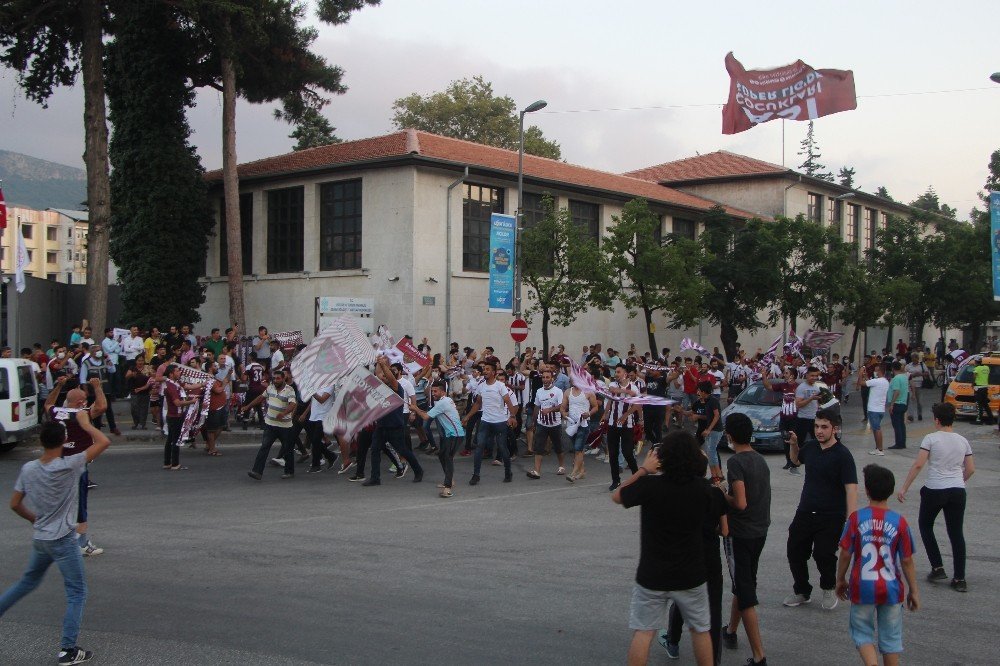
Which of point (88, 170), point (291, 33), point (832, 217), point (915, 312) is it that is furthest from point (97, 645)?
point (832, 217)

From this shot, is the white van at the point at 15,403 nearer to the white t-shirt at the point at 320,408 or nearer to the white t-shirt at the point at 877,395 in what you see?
the white t-shirt at the point at 320,408

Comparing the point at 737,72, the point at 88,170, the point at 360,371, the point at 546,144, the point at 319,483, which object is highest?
the point at 546,144

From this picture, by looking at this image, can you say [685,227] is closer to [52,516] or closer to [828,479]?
[828,479]

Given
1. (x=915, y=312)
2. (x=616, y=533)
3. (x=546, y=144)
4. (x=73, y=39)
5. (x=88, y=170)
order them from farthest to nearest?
1. (x=546, y=144)
2. (x=915, y=312)
3. (x=73, y=39)
4. (x=88, y=170)
5. (x=616, y=533)

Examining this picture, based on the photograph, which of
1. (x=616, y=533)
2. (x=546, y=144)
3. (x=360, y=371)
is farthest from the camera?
(x=546, y=144)

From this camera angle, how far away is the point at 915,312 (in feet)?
150

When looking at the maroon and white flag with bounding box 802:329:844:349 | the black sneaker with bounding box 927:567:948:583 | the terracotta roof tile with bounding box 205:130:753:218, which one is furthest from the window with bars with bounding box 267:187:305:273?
the black sneaker with bounding box 927:567:948:583

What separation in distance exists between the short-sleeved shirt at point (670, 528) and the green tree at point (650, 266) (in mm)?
25880

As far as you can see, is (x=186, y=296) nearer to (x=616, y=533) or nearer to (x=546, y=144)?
(x=616, y=533)

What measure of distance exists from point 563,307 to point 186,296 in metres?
13.7

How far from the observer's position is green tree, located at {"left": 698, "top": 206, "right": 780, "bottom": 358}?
119 ft

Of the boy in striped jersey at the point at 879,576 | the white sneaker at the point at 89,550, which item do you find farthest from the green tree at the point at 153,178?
the boy in striped jersey at the point at 879,576

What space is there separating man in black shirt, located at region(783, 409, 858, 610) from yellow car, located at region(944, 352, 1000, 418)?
17628 millimetres

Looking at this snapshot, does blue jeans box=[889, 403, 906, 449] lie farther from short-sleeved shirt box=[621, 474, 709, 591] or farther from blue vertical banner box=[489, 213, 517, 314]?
short-sleeved shirt box=[621, 474, 709, 591]
